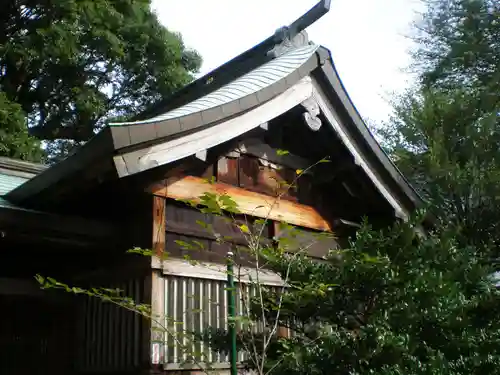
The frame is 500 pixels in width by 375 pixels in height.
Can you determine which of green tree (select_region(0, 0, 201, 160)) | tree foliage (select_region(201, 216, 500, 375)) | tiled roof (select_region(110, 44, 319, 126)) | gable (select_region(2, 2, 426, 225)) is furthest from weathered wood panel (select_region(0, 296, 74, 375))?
green tree (select_region(0, 0, 201, 160))

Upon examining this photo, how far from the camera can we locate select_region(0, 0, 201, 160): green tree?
15383mm

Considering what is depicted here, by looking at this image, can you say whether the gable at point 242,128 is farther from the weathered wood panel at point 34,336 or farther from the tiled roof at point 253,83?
the weathered wood panel at point 34,336

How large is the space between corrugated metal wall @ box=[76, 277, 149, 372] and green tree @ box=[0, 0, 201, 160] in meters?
11.7

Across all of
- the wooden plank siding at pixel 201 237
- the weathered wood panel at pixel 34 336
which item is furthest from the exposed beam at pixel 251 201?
the weathered wood panel at pixel 34 336

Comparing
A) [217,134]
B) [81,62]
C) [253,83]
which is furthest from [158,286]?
[81,62]

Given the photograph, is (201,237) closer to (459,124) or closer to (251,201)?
(251,201)

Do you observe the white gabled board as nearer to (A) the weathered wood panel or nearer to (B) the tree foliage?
(B) the tree foliage

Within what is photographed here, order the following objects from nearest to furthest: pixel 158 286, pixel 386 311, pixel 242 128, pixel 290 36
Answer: pixel 386 311 < pixel 158 286 < pixel 242 128 < pixel 290 36

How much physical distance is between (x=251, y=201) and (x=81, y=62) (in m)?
13.9

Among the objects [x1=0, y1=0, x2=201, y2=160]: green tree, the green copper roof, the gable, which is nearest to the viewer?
the gable

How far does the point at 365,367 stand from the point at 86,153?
2488 mm

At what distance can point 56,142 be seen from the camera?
19.4 meters

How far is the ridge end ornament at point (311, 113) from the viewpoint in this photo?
5.73m

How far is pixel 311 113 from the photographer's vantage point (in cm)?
577
